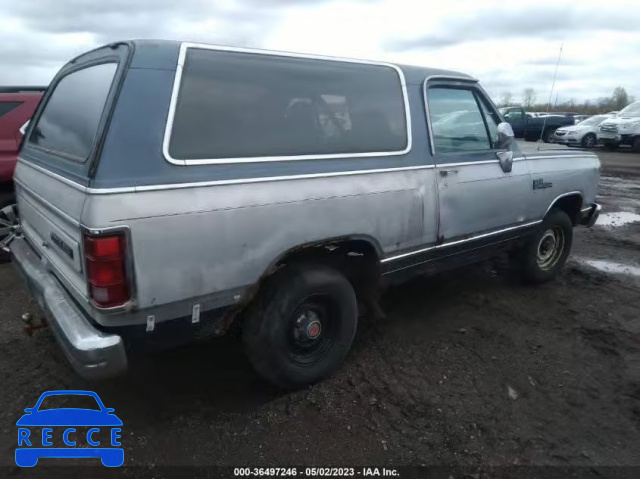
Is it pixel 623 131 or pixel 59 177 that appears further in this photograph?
pixel 623 131

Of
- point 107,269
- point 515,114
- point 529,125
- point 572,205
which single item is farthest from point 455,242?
point 515,114

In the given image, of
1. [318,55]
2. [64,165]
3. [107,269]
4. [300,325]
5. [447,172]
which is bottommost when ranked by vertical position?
[300,325]

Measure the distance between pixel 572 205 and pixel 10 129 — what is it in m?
5.87

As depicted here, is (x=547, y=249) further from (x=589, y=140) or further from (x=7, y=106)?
(x=589, y=140)

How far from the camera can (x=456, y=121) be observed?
3859 mm

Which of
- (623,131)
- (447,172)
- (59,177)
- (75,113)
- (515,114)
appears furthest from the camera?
(515,114)

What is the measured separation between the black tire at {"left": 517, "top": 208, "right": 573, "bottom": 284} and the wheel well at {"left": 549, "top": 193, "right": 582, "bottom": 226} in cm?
11

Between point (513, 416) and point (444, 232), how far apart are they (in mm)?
1291

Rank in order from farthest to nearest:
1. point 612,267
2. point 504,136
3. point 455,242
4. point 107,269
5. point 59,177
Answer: point 612,267
point 504,136
point 455,242
point 59,177
point 107,269

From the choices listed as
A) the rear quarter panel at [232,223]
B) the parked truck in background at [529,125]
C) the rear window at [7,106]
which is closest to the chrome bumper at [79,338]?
the rear quarter panel at [232,223]

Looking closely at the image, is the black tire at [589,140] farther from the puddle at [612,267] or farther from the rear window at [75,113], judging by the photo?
the rear window at [75,113]

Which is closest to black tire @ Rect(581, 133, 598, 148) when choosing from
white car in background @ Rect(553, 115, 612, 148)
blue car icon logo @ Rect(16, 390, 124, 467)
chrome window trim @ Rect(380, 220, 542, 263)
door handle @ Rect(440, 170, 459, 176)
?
white car in background @ Rect(553, 115, 612, 148)

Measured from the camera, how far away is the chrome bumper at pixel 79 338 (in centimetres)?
226

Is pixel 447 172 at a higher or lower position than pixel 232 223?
higher
